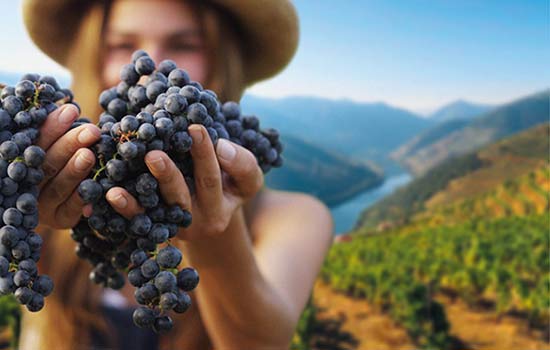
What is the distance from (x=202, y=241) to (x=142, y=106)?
1.76ft

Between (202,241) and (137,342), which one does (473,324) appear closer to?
(137,342)

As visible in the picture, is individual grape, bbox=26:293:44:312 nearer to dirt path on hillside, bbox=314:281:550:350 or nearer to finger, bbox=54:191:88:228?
finger, bbox=54:191:88:228

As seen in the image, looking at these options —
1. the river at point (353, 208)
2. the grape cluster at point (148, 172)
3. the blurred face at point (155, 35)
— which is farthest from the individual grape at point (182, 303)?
the river at point (353, 208)

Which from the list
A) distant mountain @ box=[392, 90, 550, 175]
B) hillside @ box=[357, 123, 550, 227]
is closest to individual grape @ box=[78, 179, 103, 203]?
hillside @ box=[357, 123, 550, 227]

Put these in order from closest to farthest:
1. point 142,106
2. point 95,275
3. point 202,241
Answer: point 142,106 → point 95,275 → point 202,241

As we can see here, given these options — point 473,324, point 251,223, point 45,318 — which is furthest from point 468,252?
point 45,318

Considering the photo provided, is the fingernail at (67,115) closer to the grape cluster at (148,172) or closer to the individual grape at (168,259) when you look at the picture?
the grape cluster at (148,172)

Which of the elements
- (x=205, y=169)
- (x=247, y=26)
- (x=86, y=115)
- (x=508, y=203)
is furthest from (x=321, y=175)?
(x=205, y=169)

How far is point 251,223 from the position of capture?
7.98 ft

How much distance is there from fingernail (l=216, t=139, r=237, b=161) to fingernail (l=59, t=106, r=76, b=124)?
295 millimetres

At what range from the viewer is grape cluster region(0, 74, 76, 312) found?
0.83 metres

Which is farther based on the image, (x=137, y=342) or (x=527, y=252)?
(x=527, y=252)

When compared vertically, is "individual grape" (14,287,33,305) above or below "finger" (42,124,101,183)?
below

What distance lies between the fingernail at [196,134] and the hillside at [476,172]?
119 feet
